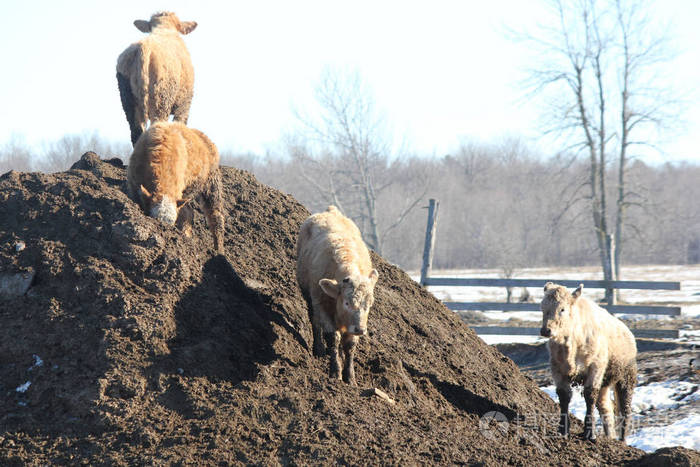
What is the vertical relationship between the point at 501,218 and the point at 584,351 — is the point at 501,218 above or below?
above

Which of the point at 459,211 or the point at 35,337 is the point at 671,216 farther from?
the point at 35,337

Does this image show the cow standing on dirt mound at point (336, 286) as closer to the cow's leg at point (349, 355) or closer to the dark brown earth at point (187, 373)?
the cow's leg at point (349, 355)

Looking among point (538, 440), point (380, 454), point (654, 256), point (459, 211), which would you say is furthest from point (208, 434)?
point (459, 211)

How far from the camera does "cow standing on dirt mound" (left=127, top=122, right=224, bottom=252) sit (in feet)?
23.0

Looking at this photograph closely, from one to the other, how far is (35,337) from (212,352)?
1474mm

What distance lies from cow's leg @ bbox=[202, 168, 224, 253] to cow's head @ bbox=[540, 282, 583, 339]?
12.8 feet

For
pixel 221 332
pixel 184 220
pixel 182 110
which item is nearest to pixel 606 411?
pixel 221 332

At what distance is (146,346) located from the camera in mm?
5590

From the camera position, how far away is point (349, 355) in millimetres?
6570

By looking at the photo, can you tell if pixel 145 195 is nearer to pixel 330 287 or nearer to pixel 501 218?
pixel 330 287

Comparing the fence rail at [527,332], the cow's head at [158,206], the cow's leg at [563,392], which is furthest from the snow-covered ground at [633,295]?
the cow's head at [158,206]

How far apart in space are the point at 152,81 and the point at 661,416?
8241 millimetres

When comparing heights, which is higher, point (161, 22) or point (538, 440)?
point (161, 22)

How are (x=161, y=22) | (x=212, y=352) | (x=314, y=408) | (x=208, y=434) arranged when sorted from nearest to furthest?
(x=208, y=434) → (x=314, y=408) → (x=212, y=352) → (x=161, y=22)
